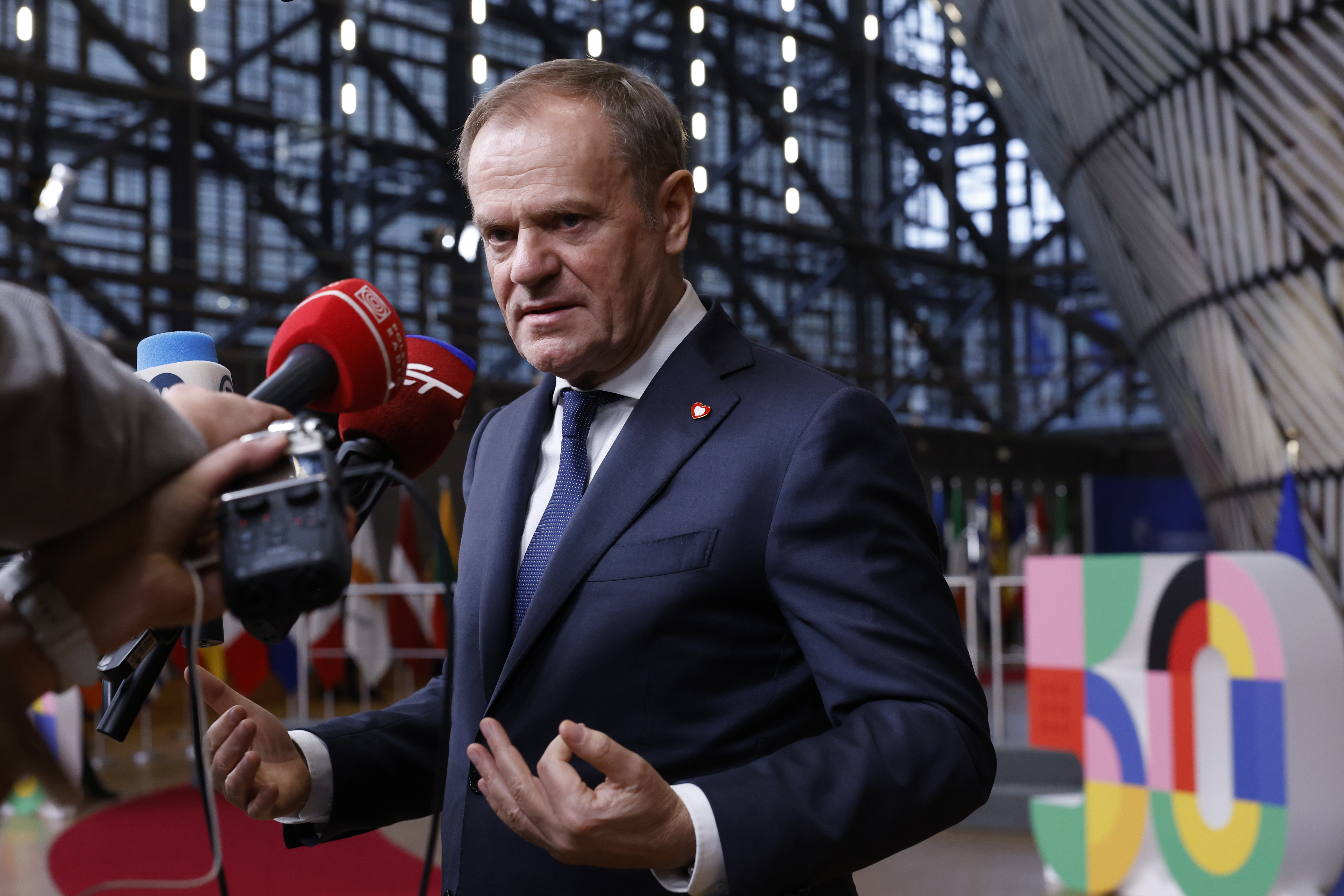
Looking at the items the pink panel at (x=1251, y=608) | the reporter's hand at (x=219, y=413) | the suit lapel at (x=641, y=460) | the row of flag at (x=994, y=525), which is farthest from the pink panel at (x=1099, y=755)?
the row of flag at (x=994, y=525)

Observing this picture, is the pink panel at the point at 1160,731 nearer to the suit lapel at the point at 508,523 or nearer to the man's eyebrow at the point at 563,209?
the suit lapel at the point at 508,523

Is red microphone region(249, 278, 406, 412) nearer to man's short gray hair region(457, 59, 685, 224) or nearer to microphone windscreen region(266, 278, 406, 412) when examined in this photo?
microphone windscreen region(266, 278, 406, 412)

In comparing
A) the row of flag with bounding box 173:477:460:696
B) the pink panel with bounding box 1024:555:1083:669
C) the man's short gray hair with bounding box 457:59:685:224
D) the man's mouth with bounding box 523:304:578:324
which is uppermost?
the man's short gray hair with bounding box 457:59:685:224

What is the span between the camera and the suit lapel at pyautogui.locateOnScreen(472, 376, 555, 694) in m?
1.46

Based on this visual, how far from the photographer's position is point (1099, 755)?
5.21m

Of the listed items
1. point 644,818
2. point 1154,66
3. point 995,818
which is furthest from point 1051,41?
point 644,818

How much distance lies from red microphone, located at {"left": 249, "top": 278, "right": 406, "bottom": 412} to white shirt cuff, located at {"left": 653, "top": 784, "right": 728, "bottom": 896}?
46cm

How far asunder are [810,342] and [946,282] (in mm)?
3767

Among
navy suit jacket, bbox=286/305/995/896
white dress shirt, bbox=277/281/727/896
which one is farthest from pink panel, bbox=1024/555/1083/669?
navy suit jacket, bbox=286/305/995/896

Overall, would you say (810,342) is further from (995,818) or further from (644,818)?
(644,818)

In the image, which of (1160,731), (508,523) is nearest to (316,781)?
(508,523)

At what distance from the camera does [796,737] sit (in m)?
1.39

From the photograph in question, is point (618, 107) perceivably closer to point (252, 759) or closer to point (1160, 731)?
point (252, 759)

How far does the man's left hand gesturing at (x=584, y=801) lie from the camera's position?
1.02 m
